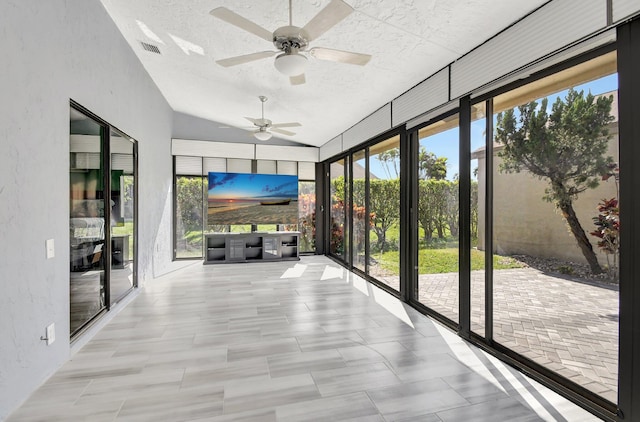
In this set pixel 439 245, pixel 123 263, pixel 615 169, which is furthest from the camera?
pixel 123 263

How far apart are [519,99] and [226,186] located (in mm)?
5848

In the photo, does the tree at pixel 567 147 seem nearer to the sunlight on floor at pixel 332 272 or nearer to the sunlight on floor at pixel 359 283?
the sunlight on floor at pixel 359 283

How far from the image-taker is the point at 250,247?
7234 millimetres

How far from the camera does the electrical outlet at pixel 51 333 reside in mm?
2359

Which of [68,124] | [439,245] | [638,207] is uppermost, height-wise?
[68,124]

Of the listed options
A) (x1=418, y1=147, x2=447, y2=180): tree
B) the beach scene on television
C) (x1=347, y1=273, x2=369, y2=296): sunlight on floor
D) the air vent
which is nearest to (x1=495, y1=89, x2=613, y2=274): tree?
(x1=418, y1=147, x2=447, y2=180): tree

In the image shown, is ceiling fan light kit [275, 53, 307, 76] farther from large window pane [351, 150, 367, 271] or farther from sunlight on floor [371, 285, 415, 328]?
large window pane [351, 150, 367, 271]

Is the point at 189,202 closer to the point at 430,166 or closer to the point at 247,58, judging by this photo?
the point at 247,58

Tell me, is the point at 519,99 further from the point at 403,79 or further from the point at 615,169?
the point at 403,79

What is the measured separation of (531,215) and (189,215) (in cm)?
662

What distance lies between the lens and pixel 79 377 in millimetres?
2387

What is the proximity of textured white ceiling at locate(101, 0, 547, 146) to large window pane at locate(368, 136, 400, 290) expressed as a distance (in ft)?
2.48

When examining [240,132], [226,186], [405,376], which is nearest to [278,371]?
[405,376]

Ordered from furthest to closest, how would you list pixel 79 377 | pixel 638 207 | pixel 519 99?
pixel 519 99 < pixel 79 377 < pixel 638 207
